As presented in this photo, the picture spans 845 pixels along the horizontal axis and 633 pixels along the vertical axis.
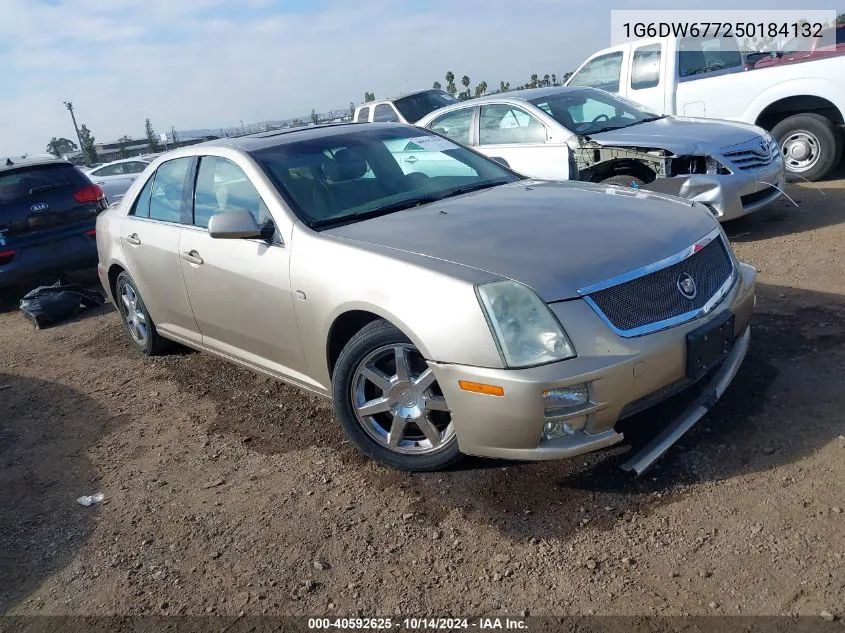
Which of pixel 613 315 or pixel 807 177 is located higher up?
pixel 613 315

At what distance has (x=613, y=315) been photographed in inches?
117

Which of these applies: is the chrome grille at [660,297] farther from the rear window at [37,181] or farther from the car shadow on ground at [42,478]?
the rear window at [37,181]

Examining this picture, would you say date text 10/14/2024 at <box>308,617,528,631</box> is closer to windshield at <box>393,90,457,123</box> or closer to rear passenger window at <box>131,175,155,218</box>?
rear passenger window at <box>131,175,155,218</box>

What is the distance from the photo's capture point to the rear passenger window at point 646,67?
9.57 meters

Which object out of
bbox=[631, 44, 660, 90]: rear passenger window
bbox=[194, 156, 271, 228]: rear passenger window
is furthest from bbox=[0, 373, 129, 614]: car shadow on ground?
bbox=[631, 44, 660, 90]: rear passenger window

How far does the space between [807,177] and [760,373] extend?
20.6 feet

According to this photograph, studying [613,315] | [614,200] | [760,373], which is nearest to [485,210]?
[614,200]

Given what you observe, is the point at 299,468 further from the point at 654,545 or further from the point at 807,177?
the point at 807,177

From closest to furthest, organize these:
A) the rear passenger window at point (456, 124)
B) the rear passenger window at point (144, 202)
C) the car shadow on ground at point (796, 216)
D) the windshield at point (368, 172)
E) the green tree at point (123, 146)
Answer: the windshield at point (368, 172) → the rear passenger window at point (144, 202) → the car shadow on ground at point (796, 216) → the rear passenger window at point (456, 124) → the green tree at point (123, 146)

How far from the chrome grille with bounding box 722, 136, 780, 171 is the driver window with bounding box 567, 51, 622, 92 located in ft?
10.5

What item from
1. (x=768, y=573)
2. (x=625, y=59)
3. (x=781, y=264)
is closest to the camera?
(x=768, y=573)

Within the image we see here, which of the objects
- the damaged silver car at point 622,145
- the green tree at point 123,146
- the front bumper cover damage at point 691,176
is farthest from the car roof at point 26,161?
the green tree at point 123,146

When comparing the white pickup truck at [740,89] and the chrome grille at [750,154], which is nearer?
the chrome grille at [750,154]

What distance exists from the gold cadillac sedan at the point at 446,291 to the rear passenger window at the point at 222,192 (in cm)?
2
